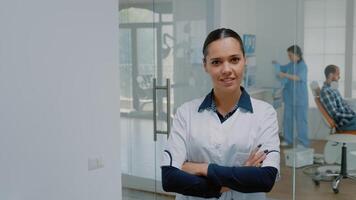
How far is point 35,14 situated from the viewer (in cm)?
253

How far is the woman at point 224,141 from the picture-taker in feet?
4.45

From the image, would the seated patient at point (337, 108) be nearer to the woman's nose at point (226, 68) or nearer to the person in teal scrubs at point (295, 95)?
the person in teal scrubs at point (295, 95)

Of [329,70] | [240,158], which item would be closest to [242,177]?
[240,158]

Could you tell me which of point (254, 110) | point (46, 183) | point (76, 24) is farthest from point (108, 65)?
point (254, 110)

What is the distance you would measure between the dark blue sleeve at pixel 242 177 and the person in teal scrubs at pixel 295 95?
7.92 feet

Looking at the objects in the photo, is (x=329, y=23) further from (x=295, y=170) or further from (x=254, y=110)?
(x=254, y=110)

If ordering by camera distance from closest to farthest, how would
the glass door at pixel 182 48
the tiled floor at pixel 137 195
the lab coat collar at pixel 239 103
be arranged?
the lab coat collar at pixel 239 103 < the glass door at pixel 182 48 < the tiled floor at pixel 137 195

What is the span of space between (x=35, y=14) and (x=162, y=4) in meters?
1.42

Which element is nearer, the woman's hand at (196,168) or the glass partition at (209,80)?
the woman's hand at (196,168)

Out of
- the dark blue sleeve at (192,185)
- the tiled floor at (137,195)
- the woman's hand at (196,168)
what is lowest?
the tiled floor at (137,195)

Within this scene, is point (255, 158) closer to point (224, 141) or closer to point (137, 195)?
point (224, 141)

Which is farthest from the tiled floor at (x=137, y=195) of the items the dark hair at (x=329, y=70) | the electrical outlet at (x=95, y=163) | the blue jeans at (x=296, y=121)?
the dark hair at (x=329, y=70)

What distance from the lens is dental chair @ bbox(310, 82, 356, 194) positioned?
3.98 meters

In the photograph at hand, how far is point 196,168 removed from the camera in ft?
4.59
